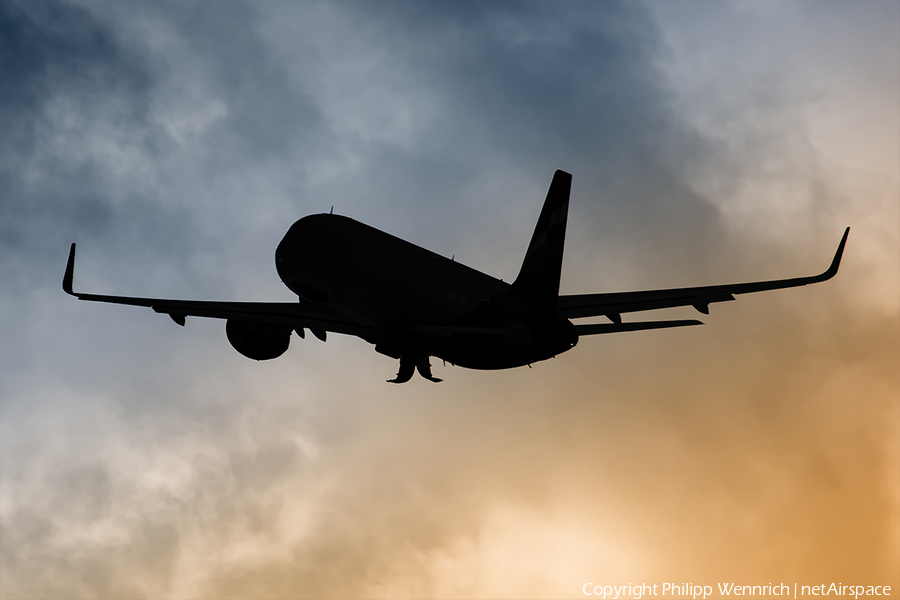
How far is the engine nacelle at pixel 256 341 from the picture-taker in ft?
154

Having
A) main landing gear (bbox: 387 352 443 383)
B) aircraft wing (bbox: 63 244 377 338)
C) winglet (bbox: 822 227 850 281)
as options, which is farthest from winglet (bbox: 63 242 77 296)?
winglet (bbox: 822 227 850 281)

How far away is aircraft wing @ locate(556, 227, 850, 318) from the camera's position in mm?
41781

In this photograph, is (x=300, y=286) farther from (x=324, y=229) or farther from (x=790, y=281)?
(x=790, y=281)

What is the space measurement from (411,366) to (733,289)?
13672 millimetres

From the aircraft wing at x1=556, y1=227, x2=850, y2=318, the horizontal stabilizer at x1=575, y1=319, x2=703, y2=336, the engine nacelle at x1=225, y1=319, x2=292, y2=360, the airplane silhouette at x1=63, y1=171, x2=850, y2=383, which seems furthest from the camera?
the engine nacelle at x1=225, y1=319, x2=292, y2=360

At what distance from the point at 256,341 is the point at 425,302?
1020 cm

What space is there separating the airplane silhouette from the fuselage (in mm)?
50

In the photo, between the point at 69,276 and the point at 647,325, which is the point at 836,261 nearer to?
the point at 647,325

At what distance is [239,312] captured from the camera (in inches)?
1574

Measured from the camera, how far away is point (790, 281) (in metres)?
42.9

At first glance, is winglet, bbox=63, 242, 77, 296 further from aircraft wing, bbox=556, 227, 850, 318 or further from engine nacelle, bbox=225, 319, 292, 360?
aircraft wing, bbox=556, 227, 850, 318

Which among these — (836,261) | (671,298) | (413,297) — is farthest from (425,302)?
(836,261)

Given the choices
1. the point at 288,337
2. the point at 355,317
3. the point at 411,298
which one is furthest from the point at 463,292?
Answer: the point at 288,337

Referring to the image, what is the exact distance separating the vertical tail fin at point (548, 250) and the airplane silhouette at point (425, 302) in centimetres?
4
